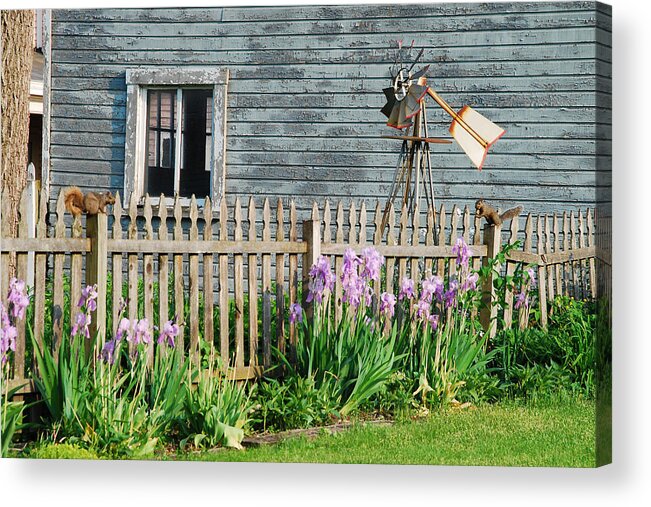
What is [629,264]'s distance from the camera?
5.34 m

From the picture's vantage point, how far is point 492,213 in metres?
5.89

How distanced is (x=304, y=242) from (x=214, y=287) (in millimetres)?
540

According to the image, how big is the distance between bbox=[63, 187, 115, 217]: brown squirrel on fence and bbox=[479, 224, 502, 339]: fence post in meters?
2.02

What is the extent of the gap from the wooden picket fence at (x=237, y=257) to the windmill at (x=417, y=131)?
0.49ft

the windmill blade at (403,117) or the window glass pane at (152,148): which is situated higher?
the windmill blade at (403,117)

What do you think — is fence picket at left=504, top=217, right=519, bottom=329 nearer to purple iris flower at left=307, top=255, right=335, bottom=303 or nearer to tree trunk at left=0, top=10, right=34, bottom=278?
purple iris flower at left=307, top=255, right=335, bottom=303

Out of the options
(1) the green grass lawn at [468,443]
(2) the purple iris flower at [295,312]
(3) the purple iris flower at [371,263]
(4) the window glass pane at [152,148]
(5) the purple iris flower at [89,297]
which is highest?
(4) the window glass pane at [152,148]

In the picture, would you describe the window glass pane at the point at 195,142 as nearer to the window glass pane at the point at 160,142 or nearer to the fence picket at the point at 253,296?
the window glass pane at the point at 160,142

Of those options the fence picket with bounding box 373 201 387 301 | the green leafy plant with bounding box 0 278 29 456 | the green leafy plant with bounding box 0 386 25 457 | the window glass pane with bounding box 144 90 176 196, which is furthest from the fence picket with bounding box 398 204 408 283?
the green leafy plant with bounding box 0 386 25 457

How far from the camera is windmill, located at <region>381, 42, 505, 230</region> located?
5.85 m

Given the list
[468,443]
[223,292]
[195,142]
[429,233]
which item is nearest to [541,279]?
[429,233]

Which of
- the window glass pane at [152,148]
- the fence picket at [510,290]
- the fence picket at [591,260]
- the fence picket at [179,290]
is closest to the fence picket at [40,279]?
the fence picket at [179,290]

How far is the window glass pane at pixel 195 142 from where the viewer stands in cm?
609

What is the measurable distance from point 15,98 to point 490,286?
2.84m
